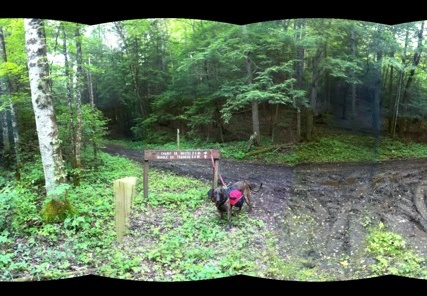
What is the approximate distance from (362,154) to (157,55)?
3085mm

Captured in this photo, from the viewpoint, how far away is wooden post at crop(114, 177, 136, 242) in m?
4.25

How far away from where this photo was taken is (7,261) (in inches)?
159

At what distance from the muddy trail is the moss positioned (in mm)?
843

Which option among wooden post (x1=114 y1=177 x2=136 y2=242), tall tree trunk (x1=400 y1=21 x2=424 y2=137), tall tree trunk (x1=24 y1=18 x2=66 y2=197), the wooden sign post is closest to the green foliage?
tall tree trunk (x1=400 y1=21 x2=424 y2=137)

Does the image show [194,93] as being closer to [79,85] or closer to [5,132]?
[79,85]

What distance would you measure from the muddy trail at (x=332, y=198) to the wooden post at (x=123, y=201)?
1.19 feet

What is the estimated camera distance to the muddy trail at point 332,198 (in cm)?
443

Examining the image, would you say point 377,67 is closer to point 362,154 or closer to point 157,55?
point 362,154

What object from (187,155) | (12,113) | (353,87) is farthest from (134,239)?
(353,87)

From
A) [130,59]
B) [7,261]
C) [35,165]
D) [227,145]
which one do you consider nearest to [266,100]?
[227,145]

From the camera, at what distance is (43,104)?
4242 millimetres

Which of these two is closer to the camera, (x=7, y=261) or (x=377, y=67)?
(x=7, y=261)

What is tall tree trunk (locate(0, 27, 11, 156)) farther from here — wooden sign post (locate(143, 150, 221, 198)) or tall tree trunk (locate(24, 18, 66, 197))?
wooden sign post (locate(143, 150, 221, 198))

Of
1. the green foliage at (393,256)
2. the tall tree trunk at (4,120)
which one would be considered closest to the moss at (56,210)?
the tall tree trunk at (4,120)
